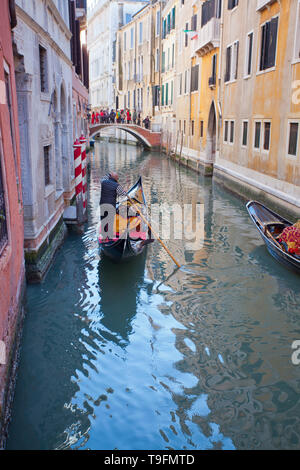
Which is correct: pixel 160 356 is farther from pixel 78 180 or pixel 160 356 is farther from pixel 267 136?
pixel 267 136

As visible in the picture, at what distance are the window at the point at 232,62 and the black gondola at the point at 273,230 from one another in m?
6.21

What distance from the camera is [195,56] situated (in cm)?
1791

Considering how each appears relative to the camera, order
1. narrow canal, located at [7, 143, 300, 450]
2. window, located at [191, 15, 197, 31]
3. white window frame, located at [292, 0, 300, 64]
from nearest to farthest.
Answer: narrow canal, located at [7, 143, 300, 450] → white window frame, located at [292, 0, 300, 64] → window, located at [191, 15, 197, 31]

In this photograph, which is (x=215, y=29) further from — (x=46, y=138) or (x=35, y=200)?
(x=35, y=200)

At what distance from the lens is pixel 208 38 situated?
14664 mm

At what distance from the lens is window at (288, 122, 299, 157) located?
840 centimetres

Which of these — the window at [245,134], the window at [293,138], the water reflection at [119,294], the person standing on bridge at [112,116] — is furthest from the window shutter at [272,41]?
the person standing on bridge at [112,116]

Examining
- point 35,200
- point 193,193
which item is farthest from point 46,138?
point 193,193

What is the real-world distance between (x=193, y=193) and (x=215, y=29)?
5.37 meters

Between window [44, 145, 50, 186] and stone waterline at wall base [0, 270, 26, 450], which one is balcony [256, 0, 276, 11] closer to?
window [44, 145, 50, 186]

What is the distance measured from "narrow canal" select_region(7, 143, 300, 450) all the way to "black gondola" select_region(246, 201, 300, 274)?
0.20m

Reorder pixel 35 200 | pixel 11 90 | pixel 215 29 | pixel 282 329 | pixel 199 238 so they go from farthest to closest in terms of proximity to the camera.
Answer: pixel 215 29 → pixel 199 238 → pixel 35 200 → pixel 282 329 → pixel 11 90

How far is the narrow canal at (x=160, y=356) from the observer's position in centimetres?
306

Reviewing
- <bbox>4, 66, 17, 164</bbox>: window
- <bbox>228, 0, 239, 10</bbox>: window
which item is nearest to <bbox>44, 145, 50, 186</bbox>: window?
<bbox>4, 66, 17, 164</bbox>: window
